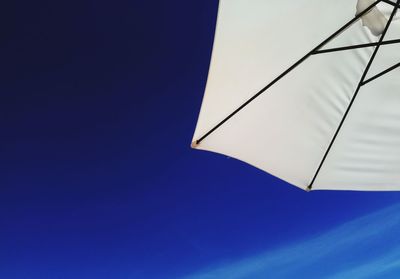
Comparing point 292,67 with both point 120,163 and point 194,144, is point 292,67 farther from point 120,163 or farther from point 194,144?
point 120,163

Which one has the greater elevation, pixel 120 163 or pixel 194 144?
pixel 120 163

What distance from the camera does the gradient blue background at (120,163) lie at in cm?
263

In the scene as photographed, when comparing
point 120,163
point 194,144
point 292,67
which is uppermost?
point 120,163

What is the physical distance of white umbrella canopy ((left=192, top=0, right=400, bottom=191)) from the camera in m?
1.49

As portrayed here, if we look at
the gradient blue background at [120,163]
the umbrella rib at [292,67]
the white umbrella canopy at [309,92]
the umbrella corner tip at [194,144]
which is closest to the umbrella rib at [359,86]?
the white umbrella canopy at [309,92]

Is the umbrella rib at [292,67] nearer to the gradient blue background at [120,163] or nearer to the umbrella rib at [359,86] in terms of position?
the umbrella rib at [359,86]

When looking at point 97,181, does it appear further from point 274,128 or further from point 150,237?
point 274,128

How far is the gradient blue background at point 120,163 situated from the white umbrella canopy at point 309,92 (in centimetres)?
119

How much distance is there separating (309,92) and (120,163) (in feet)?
7.10

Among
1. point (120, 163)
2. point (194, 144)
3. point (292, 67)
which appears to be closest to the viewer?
point (292, 67)

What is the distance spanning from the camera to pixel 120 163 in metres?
3.48

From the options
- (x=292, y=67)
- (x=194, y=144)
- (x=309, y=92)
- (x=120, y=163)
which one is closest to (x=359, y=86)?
(x=309, y=92)

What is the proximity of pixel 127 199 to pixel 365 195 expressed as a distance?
302cm

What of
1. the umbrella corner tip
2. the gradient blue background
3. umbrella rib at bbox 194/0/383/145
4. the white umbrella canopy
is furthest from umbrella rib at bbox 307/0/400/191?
the gradient blue background
